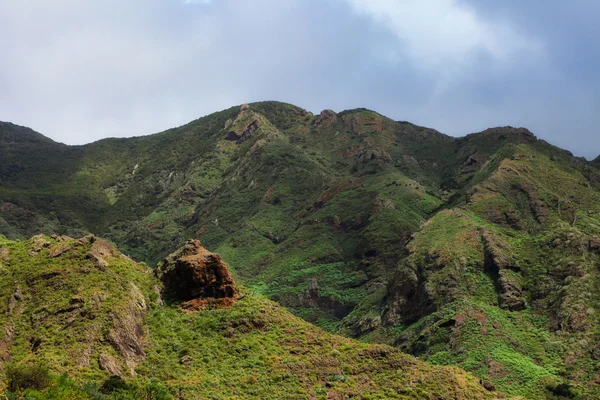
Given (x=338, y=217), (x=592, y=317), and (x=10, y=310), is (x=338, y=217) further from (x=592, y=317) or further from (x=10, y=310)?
(x=10, y=310)

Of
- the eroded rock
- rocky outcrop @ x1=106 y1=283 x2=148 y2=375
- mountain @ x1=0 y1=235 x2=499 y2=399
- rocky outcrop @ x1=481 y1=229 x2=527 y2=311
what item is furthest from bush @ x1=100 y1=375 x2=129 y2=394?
rocky outcrop @ x1=481 y1=229 x2=527 y2=311

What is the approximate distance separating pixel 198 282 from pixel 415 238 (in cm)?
5950

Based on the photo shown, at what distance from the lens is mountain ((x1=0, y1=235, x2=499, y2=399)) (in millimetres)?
35219

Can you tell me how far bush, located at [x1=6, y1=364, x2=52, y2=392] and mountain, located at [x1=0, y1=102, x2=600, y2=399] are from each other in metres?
48.2

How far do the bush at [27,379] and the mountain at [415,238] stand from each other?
4817cm

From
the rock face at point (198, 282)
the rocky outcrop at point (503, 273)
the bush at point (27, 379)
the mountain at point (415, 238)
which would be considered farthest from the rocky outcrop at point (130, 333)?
the rocky outcrop at point (503, 273)

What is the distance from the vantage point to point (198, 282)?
48.9 m

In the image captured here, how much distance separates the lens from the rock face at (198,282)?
48500 mm

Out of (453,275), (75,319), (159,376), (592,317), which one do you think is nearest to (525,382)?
(592,317)

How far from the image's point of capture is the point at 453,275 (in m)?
85.0

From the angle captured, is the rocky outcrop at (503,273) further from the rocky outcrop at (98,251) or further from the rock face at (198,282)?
Result: the rocky outcrop at (98,251)

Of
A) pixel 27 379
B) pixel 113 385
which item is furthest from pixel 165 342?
pixel 27 379

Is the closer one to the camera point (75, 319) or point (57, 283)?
point (75, 319)

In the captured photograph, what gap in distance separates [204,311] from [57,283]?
12.1 metres
